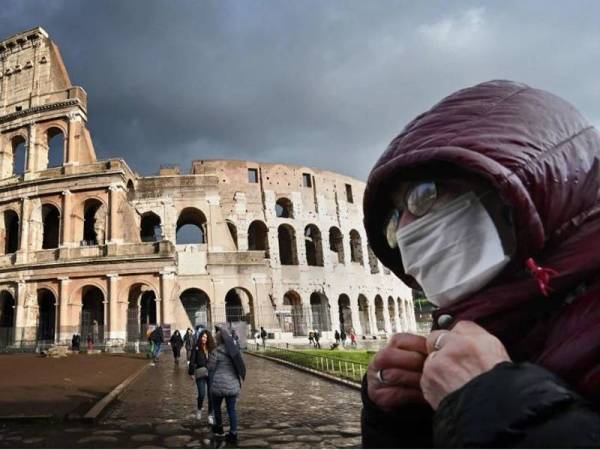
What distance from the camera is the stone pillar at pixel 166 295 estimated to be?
23.1 m

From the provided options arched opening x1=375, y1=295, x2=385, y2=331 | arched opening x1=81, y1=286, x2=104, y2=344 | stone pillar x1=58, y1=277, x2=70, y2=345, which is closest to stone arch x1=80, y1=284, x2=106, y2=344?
arched opening x1=81, y1=286, x2=104, y2=344

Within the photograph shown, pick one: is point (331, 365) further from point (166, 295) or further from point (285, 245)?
point (285, 245)

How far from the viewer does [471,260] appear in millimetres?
978

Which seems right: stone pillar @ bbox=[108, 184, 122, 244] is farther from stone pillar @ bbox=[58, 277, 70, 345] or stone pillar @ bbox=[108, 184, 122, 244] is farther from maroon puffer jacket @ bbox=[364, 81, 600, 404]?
maroon puffer jacket @ bbox=[364, 81, 600, 404]

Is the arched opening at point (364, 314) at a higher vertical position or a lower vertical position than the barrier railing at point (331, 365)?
higher

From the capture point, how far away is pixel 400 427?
3.47ft

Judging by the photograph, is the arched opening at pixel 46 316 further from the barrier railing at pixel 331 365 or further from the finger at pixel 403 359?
the finger at pixel 403 359

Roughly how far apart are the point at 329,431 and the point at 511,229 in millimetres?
5427

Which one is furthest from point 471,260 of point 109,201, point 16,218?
point 16,218

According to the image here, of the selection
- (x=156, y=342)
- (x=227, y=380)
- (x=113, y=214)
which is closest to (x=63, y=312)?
(x=113, y=214)

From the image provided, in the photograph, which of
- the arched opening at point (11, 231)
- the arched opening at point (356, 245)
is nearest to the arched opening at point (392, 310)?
the arched opening at point (356, 245)

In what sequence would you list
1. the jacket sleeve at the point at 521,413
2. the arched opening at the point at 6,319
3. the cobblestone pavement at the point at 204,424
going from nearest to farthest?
the jacket sleeve at the point at 521,413 → the cobblestone pavement at the point at 204,424 → the arched opening at the point at 6,319

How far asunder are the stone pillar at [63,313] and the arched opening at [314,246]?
638 inches

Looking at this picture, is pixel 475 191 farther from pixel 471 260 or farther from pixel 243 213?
pixel 243 213
